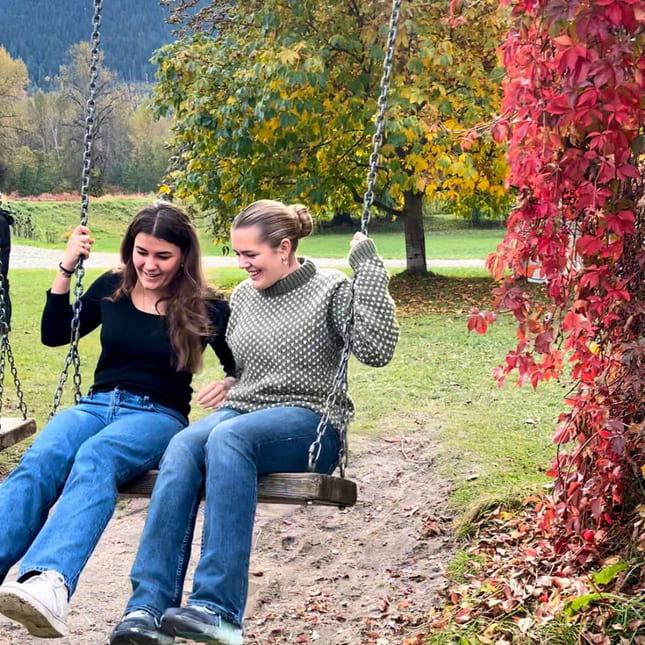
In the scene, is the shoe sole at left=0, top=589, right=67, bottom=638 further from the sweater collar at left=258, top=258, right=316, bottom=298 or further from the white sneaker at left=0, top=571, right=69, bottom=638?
the sweater collar at left=258, top=258, right=316, bottom=298

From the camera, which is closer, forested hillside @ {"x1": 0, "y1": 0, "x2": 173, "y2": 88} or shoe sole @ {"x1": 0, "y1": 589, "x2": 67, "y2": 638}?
shoe sole @ {"x1": 0, "y1": 589, "x2": 67, "y2": 638}

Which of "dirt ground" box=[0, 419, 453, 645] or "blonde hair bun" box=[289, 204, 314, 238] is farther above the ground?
"blonde hair bun" box=[289, 204, 314, 238]

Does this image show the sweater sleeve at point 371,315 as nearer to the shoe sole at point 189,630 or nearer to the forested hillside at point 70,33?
the shoe sole at point 189,630

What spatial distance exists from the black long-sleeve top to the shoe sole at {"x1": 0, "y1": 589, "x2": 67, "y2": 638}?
3.11ft

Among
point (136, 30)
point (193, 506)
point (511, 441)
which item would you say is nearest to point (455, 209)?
point (511, 441)

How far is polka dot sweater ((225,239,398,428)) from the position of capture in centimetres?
308

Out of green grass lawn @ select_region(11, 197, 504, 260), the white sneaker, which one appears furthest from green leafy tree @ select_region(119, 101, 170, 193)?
the white sneaker

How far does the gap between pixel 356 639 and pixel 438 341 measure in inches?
246

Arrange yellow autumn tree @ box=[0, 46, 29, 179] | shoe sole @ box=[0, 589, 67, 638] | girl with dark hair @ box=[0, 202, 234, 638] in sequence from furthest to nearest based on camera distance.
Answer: yellow autumn tree @ box=[0, 46, 29, 179] → girl with dark hair @ box=[0, 202, 234, 638] → shoe sole @ box=[0, 589, 67, 638]

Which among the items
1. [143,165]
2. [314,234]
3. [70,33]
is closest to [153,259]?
[314,234]

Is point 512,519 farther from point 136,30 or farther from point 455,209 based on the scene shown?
point 136,30

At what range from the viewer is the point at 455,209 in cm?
1593

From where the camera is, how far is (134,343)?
331cm

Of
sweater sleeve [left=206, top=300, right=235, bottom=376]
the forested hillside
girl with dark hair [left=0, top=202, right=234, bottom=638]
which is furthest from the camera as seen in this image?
the forested hillside
